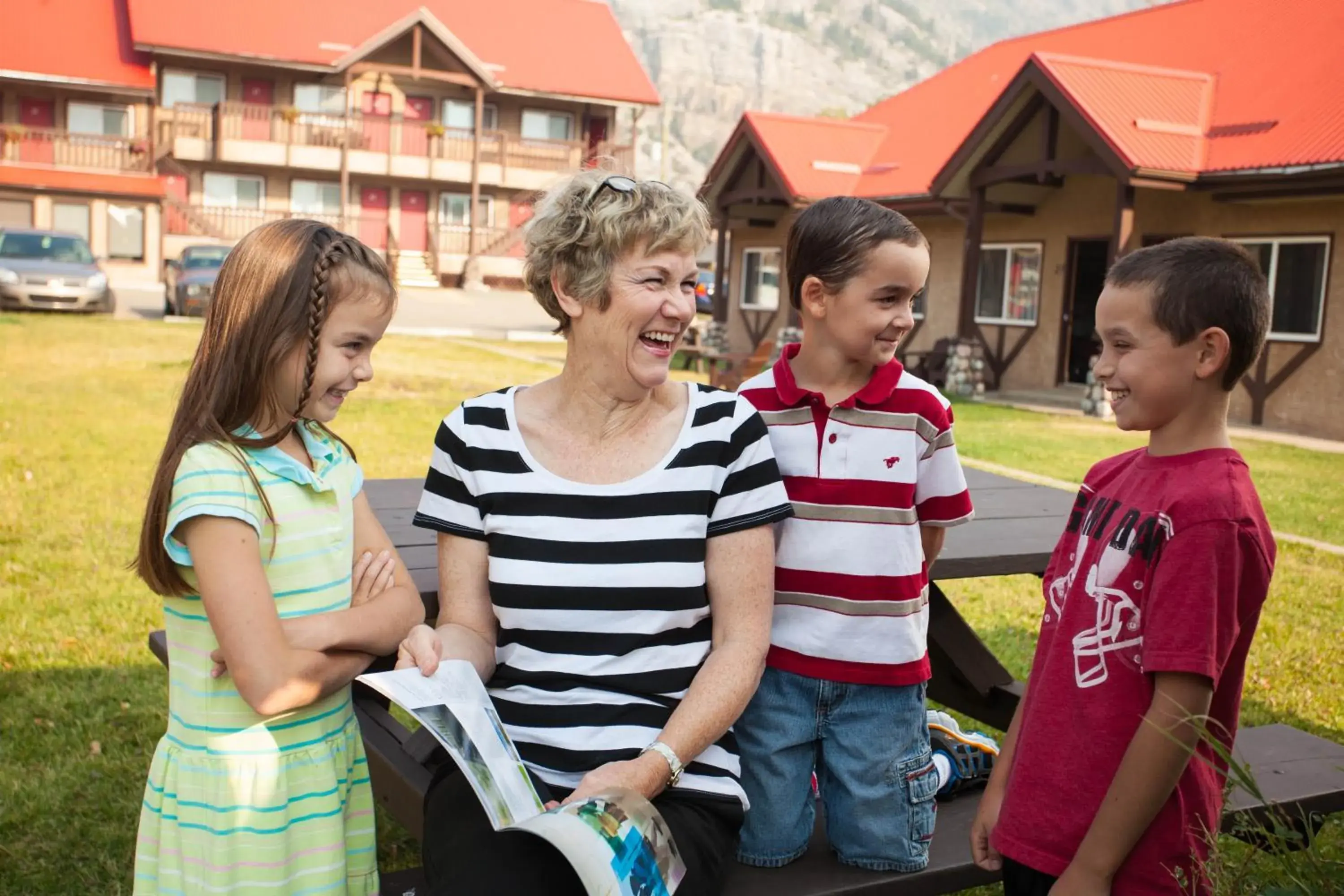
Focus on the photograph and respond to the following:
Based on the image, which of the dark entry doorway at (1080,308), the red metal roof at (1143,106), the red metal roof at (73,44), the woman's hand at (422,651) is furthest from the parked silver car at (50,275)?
the woman's hand at (422,651)

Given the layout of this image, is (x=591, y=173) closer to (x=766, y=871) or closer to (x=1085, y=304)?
(x=766, y=871)

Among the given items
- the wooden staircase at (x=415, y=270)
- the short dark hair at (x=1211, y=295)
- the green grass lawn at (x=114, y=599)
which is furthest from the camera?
the wooden staircase at (x=415, y=270)

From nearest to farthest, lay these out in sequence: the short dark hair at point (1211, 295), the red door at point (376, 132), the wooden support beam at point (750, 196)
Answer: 1. the short dark hair at point (1211, 295)
2. the wooden support beam at point (750, 196)
3. the red door at point (376, 132)

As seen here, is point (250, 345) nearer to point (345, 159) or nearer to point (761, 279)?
point (761, 279)

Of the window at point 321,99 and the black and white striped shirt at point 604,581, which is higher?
the window at point 321,99

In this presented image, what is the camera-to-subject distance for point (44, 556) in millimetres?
6234

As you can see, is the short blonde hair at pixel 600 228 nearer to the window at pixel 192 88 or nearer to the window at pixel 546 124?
the window at pixel 192 88

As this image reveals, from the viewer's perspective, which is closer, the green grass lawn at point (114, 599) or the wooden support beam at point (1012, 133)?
the green grass lawn at point (114, 599)

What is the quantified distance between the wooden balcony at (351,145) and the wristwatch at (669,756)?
3358 centimetres

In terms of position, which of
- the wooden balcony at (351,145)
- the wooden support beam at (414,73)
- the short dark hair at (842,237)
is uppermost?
the wooden support beam at (414,73)

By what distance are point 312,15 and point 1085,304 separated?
2910cm

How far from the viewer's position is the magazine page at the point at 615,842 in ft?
5.96

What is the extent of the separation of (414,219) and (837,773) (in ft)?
127

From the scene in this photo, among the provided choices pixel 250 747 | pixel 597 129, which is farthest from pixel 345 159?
pixel 250 747
